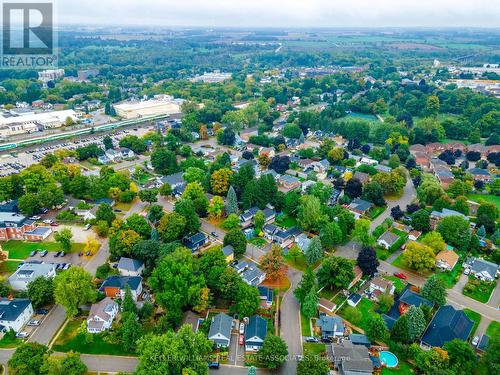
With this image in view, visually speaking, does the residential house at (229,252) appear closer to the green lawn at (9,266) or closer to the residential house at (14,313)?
the residential house at (14,313)

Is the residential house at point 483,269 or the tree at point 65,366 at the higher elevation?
the residential house at point 483,269

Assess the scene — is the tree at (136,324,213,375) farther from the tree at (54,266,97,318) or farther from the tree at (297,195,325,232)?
the tree at (297,195,325,232)

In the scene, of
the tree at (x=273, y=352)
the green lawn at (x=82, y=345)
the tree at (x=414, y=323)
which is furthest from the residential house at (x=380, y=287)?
the green lawn at (x=82, y=345)

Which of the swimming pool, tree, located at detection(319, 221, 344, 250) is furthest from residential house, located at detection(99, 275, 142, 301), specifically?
the swimming pool

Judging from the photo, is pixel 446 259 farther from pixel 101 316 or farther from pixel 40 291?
pixel 40 291

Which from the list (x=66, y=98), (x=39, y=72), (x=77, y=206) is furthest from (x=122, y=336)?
(x=39, y=72)

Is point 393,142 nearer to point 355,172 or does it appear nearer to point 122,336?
point 355,172

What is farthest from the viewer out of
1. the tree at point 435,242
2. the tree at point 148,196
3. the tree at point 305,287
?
the tree at point 148,196

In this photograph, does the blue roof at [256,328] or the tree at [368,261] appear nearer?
the blue roof at [256,328]
